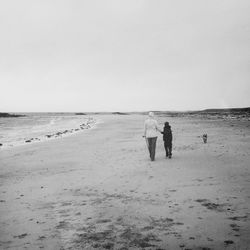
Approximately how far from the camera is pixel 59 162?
13.4 metres

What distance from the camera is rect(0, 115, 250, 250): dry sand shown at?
506 cm

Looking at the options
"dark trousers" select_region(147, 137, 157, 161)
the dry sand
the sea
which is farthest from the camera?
the sea

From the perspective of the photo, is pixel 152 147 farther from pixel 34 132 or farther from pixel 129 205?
pixel 34 132

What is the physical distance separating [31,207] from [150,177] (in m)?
3.82

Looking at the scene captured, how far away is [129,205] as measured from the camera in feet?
22.5

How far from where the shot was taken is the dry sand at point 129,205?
5059 millimetres

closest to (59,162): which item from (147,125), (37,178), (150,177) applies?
(37,178)

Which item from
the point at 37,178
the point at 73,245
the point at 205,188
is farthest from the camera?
the point at 37,178

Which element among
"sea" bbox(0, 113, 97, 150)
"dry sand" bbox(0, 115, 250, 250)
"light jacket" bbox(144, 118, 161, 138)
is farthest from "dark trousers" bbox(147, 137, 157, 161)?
→ "sea" bbox(0, 113, 97, 150)

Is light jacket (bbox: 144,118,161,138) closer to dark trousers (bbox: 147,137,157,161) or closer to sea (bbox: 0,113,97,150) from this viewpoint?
dark trousers (bbox: 147,137,157,161)

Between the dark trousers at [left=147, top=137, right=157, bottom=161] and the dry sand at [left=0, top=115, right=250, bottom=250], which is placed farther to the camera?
the dark trousers at [left=147, top=137, right=157, bottom=161]

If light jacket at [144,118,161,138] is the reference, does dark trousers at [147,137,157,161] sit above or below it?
below

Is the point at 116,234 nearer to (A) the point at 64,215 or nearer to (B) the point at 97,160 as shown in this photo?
(A) the point at 64,215

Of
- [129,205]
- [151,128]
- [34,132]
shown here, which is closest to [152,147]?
[151,128]
